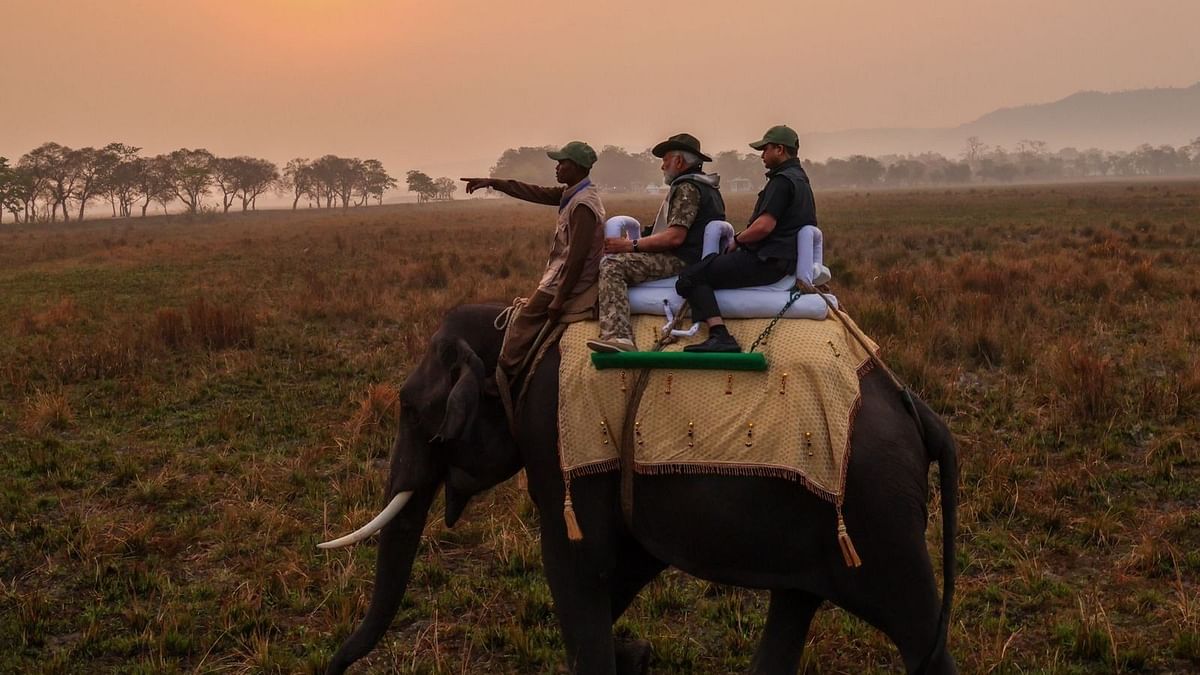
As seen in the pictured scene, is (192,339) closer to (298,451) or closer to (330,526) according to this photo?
(298,451)

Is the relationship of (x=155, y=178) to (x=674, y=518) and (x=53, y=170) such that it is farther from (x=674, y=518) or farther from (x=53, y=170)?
(x=674, y=518)

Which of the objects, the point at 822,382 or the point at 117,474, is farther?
the point at 117,474

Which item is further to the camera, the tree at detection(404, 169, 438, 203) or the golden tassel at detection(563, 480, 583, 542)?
the tree at detection(404, 169, 438, 203)

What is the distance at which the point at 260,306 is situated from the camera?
16.5 metres

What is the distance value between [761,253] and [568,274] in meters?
0.90

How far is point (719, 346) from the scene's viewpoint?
3.80m

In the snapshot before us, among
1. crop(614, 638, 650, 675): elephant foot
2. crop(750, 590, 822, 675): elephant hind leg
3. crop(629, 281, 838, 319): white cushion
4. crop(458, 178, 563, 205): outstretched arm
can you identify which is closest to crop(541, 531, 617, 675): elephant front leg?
crop(614, 638, 650, 675): elephant foot

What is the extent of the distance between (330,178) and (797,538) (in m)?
137

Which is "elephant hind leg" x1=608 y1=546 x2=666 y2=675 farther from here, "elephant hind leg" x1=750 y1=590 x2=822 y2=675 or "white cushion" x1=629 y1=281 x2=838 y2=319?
"white cushion" x1=629 y1=281 x2=838 y2=319

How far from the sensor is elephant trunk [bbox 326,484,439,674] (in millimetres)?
4301

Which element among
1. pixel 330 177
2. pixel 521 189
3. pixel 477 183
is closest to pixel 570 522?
pixel 521 189

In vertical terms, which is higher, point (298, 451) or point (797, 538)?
point (797, 538)

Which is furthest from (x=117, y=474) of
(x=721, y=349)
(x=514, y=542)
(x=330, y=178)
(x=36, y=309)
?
(x=330, y=178)

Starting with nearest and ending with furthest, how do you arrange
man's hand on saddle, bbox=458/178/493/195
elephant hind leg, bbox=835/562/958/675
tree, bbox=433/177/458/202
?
1. elephant hind leg, bbox=835/562/958/675
2. man's hand on saddle, bbox=458/178/493/195
3. tree, bbox=433/177/458/202
